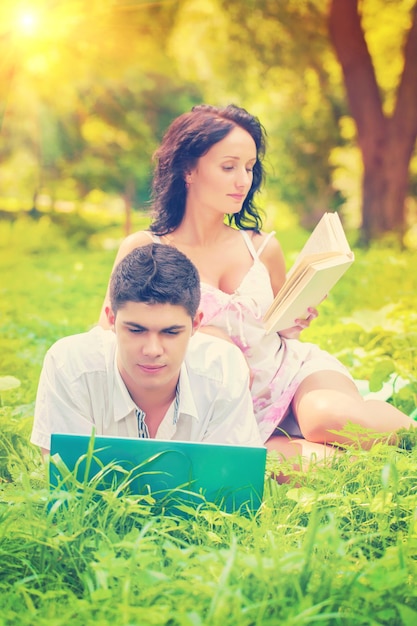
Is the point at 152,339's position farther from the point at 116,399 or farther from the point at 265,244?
the point at 265,244

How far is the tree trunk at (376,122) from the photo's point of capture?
1227 centimetres

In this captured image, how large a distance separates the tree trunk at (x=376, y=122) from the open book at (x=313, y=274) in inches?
354

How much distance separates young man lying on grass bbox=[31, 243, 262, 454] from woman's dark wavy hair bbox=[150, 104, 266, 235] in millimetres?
1020

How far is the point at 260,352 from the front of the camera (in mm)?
3791

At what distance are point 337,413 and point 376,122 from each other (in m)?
9.69

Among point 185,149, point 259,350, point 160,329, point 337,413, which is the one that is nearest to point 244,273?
point 259,350

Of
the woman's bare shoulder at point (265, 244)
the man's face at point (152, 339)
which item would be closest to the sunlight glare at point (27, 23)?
the woman's bare shoulder at point (265, 244)

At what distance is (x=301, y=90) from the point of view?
64.8ft

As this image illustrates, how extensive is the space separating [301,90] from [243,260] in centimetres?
1660

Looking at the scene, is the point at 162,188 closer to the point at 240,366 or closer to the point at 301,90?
the point at 240,366

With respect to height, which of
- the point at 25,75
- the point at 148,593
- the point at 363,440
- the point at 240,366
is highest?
the point at 25,75

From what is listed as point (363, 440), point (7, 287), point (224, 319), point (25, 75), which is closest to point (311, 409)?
point (363, 440)

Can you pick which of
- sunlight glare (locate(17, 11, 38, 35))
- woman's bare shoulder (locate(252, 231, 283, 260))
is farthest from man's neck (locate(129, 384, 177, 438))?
sunlight glare (locate(17, 11, 38, 35))

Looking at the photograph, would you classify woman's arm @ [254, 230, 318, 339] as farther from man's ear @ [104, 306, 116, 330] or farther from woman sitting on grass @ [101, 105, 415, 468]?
man's ear @ [104, 306, 116, 330]
